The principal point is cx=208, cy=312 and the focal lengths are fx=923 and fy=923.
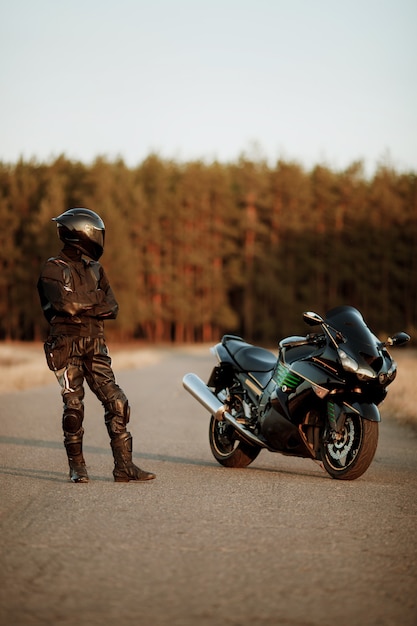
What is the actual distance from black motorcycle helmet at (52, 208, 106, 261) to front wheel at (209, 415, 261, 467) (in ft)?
6.88

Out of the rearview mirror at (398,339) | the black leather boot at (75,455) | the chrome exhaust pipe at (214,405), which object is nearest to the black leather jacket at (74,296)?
the black leather boot at (75,455)

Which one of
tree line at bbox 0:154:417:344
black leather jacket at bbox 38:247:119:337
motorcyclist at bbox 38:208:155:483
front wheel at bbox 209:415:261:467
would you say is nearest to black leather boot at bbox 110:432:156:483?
motorcyclist at bbox 38:208:155:483

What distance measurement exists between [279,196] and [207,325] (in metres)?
12.6

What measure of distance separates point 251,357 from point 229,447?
2.78ft

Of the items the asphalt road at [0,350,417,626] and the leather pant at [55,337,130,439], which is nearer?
the asphalt road at [0,350,417,626]

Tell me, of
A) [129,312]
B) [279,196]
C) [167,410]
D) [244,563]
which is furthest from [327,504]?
[279,196]

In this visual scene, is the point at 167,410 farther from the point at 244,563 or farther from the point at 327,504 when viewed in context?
the point at 244,563

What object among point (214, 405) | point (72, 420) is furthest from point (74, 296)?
point (214, 405)

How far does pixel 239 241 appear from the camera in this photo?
76625 millimetres

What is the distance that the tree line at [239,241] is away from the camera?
7094cm

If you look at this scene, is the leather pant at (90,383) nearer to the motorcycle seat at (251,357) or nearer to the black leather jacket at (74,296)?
the black leather jacket at (74,296)

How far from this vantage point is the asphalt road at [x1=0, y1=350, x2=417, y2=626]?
3.68 meters

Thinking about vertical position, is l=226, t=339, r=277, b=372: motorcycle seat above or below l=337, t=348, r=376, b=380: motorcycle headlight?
below

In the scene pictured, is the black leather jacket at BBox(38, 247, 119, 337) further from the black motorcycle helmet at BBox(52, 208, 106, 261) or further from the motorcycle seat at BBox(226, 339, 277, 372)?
the motorcycle seat at BBox(226, 339, 277, 372)
